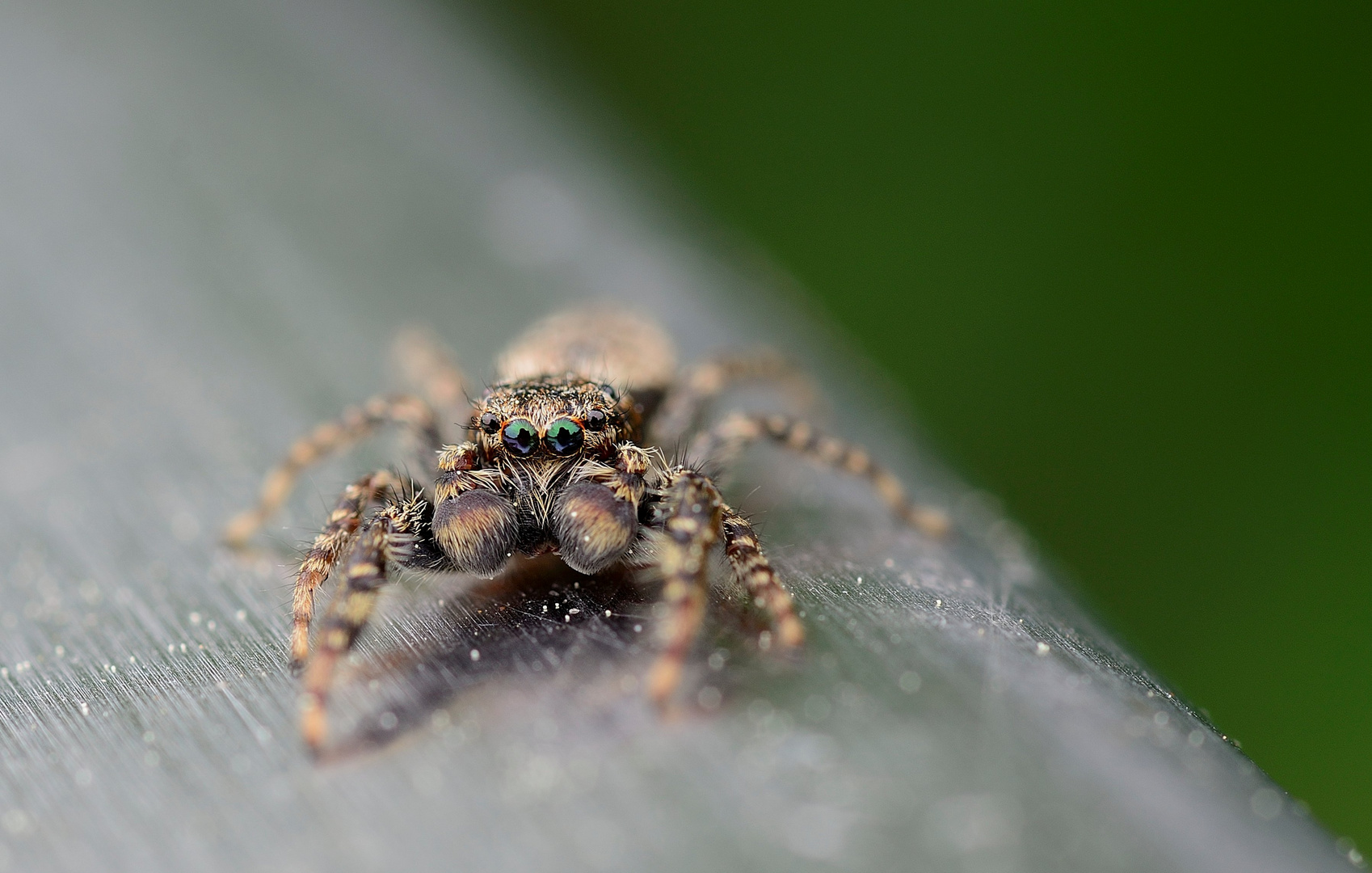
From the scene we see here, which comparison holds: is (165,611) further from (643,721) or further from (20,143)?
(20,143)

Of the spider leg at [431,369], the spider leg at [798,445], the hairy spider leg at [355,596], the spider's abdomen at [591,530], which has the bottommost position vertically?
the hairy spider leg at [355,596]

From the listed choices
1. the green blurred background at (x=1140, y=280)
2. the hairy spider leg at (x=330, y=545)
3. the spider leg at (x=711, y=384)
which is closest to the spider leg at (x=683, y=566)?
the hairy spider leg at (x=330, y=545)

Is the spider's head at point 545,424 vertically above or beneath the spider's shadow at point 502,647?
above

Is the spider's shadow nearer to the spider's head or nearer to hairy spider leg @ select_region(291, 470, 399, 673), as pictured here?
hairy spider leg @ select_region(291, 470, 399, 673)

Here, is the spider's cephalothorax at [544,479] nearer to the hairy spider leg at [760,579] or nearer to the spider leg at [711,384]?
the hairy spider leg at [760,579]

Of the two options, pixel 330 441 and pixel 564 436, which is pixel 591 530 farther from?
pixel 330 441

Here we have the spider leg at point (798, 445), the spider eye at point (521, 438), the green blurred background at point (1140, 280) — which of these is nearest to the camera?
the spider eye at point (521, 438)

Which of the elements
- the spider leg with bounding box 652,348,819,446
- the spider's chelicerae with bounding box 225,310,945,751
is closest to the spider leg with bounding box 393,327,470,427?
the spider's chelicerae with bounding box 225,310,945,751

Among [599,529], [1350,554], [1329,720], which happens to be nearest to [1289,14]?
[1350,554]
